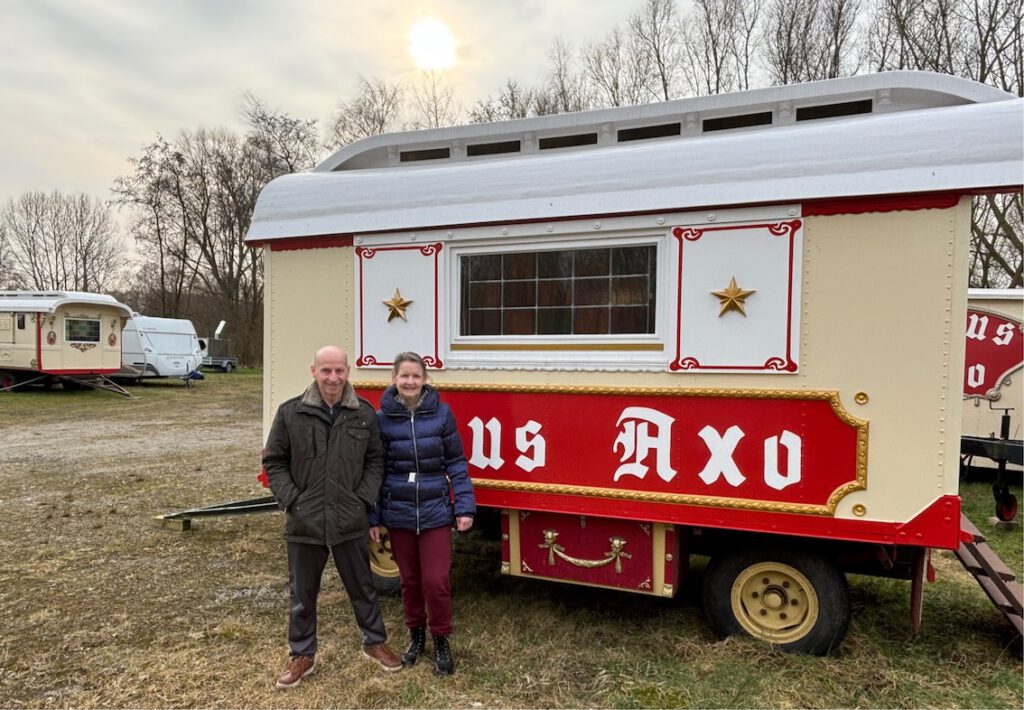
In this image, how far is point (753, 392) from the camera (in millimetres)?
3438

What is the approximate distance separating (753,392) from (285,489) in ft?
7.77

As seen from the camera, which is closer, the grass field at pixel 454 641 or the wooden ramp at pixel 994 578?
the grass field at pixel 454 641

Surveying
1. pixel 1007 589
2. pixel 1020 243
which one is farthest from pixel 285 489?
pixel 1020 243

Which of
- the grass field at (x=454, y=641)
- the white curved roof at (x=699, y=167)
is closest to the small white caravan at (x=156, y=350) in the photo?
the grass field at (x=454, y=641)

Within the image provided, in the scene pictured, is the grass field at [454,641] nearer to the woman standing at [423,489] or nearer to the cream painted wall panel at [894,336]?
the woman standing at [423,489]

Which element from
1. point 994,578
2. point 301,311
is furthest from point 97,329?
point 994,578

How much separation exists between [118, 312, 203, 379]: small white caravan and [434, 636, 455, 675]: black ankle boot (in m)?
21.1

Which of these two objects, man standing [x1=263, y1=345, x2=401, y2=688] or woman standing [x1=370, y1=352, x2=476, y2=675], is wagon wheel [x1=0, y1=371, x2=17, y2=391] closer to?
man standing [x1=263, y1=345, x2=401, y2=688]

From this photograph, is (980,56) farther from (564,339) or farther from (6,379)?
(6,379)

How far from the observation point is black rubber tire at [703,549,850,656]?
11.4 feet

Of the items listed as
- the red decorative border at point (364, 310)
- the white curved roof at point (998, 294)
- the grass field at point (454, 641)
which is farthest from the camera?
the white curved roof at point (998, 294)

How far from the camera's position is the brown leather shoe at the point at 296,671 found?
3.34 m

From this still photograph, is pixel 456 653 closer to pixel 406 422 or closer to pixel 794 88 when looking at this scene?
pixel 406 422

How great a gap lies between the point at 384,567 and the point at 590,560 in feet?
4.97
